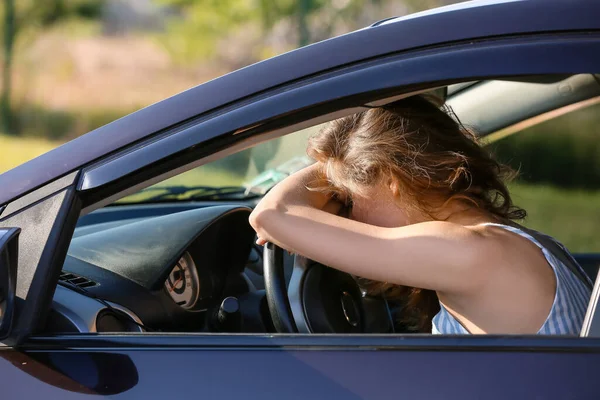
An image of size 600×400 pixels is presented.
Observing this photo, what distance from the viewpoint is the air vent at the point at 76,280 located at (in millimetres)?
1859

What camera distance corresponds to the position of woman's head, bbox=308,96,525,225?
1.81 meters

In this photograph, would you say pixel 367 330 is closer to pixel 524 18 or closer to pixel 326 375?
pixel 326 375

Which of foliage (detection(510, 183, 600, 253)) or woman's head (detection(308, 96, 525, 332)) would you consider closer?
woman's head (detection(308, 96, 525, 332))

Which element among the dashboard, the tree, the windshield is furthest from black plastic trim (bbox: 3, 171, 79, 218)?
the tree

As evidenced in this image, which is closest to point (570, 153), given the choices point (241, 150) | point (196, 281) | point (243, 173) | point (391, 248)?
point (243, 173)

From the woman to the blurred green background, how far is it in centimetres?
832

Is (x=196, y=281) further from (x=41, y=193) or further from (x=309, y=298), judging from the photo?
(x=41, y=193)

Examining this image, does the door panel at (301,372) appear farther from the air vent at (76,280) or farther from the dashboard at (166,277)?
the air vent at (76,280)

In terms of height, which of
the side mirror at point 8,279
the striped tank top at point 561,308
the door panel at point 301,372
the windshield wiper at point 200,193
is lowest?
the door panel at point 301,372

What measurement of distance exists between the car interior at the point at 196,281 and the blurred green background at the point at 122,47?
790 cm

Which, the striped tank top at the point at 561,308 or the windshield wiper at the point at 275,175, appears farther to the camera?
the windshield wiper at the point at 275,175

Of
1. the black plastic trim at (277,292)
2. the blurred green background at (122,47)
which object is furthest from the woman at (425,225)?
the blurred green background at (122,47)

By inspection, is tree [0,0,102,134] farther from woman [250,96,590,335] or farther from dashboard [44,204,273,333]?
woman [250,96,590,335]

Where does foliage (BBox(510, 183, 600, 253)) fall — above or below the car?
above
